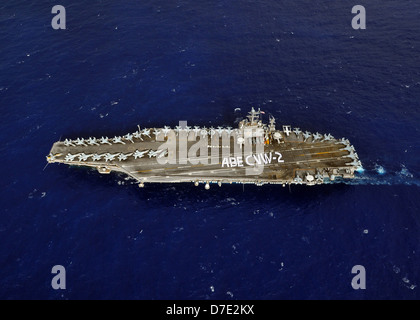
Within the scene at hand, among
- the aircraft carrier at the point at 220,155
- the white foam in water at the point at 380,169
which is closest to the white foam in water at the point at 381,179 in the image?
the white foam in water at the point at 380,169

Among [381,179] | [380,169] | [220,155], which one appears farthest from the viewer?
[220,155]

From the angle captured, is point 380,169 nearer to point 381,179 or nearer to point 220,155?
point 381,179

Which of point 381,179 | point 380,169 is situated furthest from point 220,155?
point 380,169

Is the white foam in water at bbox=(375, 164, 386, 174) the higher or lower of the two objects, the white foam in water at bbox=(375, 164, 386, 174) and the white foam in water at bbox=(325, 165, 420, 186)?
the higher

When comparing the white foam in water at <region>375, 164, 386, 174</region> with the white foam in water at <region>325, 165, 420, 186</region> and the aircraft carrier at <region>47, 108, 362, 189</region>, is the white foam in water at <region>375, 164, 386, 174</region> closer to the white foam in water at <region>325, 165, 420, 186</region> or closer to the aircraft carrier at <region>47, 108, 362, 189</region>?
the white foam in water at <region>325, 165, 420, 186</region>

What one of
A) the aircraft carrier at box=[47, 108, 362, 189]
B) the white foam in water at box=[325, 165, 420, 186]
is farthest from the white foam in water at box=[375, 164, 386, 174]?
the aircraft carrier at box=[47, 108, 362, 189]
